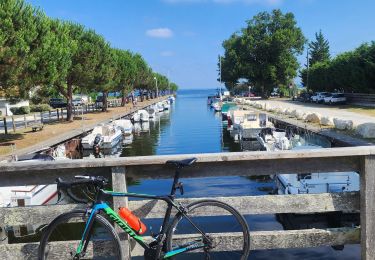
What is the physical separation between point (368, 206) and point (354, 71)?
58.7m

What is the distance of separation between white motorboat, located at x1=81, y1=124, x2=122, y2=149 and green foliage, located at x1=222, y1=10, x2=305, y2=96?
68.8 meters

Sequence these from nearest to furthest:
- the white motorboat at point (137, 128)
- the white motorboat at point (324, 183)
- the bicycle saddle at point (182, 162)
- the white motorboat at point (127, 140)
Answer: the bicycle saddle at point (182, 162), the white motorboat at point (324, 183), the white motorboat at point (127, 140), the white motorboat at point (137, 128)

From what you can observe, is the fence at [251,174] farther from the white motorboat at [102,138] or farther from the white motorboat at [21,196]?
the white motorboat at [102,138]

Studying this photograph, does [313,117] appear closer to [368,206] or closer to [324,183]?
[324,183]

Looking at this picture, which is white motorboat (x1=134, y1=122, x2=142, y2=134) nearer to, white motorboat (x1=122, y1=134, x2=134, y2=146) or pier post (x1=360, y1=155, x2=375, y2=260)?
white motorboat (x1=122, y1=134, x2=134, y2=146)

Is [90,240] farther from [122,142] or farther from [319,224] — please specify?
[122,142]

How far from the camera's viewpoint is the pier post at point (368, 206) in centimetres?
472

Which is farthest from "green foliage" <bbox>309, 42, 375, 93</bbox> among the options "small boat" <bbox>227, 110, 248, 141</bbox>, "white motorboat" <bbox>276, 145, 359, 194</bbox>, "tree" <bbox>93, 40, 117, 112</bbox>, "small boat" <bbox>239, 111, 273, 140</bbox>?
"white motorboat" <bbox>276, 145, 359, 194</bbox>

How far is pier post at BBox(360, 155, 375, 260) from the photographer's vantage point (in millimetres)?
4719

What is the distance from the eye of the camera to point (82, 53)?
49.8 meters

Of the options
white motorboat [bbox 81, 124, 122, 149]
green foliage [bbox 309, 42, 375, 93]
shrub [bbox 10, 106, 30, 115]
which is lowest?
white motorboat [bbox 81, 124, 122, 149]

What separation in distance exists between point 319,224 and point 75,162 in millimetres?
7357

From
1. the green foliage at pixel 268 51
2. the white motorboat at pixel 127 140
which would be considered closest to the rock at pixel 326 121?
the white motorboat at pixel 127 140

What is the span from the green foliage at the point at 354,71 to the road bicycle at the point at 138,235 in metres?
54.2
